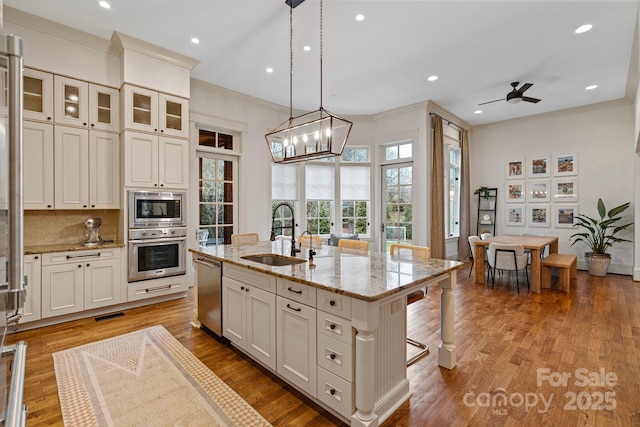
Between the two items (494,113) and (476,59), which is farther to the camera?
(494,113)

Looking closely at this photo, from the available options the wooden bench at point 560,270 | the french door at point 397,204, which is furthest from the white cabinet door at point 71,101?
the wooden bench at point 560,270

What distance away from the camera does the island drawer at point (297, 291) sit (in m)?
1.95

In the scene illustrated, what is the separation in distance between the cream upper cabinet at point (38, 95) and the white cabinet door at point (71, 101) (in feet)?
0.18

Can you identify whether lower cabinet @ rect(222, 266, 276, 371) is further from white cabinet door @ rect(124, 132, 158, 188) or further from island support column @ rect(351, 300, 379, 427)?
white cabinet door @ rect(124, 132, 158, 188)

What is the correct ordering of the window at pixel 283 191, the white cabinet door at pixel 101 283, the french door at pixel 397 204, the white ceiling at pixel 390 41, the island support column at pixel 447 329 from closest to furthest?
the island support column at pixel 447 329 < the white ceiling at pixel 390 41 < the white cabinet door at pixel 101 283 < the window at pixel 283 191 < the french door at pixel 397 204

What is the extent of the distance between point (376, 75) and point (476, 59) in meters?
1.39

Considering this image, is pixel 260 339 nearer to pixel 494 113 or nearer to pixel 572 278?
pixel 572 278

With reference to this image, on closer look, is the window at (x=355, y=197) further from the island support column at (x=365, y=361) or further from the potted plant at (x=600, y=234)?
the island support column at (x=365, y=361)

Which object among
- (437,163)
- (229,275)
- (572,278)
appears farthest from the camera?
(437,163)

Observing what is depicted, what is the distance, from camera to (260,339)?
94.7 inches

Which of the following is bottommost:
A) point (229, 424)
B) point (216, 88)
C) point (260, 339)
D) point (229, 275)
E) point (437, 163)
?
point (229, 424)

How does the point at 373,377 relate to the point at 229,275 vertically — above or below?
below

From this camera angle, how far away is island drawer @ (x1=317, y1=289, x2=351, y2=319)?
174 centimetres

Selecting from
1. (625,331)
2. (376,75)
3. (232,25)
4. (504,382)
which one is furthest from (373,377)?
(376,75)
